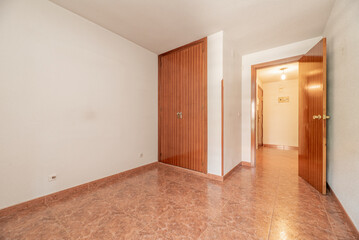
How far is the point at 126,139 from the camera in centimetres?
292

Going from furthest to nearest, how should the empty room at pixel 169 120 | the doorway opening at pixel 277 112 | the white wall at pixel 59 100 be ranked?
the doorway opening at pixel 277 112, the white wall at pixel 59 100, the empty room at pixel 169 120

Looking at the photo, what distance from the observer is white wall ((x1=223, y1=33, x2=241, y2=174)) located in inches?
108

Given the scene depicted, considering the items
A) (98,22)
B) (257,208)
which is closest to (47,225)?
(257,208)

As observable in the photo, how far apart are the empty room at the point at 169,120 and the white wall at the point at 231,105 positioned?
0.05 m

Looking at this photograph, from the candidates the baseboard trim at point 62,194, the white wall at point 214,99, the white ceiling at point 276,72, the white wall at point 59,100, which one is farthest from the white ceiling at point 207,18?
the baseboard trim at point 62,194

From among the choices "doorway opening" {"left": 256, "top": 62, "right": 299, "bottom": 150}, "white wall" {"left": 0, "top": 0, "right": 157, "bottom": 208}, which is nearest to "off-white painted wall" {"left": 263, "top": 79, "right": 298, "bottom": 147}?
"doorway opening" {"left": 256, "top": 62, "right": 299, "bottom": 150}

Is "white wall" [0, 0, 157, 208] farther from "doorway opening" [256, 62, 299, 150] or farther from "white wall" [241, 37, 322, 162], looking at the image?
"doorway opening" [256, 62, 299, 150]

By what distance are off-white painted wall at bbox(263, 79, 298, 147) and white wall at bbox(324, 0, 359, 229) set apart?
12.8ft

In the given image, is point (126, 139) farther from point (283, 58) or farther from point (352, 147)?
point (283, 58)

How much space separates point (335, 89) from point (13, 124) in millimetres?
4050

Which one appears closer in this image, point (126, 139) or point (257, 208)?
point (257, 208)

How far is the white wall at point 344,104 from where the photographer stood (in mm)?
1446

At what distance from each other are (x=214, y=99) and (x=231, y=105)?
1.65ft

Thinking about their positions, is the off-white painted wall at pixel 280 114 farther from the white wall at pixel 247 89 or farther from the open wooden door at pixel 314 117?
the open wooden door at pixel 314 117
